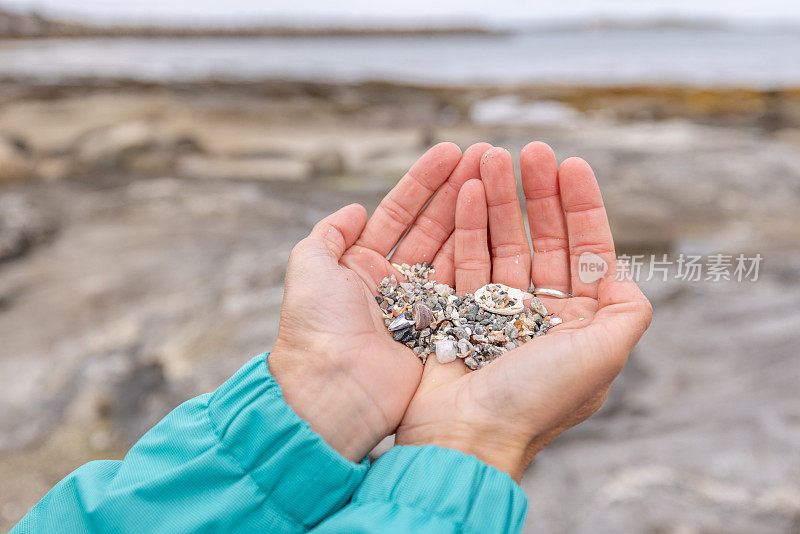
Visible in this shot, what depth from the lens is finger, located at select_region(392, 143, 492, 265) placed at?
264 cm

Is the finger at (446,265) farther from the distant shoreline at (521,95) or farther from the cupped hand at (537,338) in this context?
the distant shoreline at (521,95)

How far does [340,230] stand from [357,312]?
49cm

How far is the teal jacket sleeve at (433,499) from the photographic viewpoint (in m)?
1.39

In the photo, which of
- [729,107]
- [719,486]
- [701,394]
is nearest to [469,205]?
[719,486]

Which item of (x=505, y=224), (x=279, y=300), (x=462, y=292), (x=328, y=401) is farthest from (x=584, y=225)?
(x=279, y=300)

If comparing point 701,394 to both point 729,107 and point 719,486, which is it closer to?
point 719,486

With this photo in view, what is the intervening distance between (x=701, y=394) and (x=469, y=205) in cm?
206

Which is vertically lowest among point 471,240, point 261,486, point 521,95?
point 261,486

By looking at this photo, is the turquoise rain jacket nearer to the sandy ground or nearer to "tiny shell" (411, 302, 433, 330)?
"tiny shell" (411, 302, 433, 330)

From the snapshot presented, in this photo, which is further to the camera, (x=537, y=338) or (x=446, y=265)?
(x=446, y=265)

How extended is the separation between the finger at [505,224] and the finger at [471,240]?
0.05 m

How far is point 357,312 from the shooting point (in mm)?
2098

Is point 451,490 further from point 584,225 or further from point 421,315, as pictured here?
point 584,225

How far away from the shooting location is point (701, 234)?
554 cm
